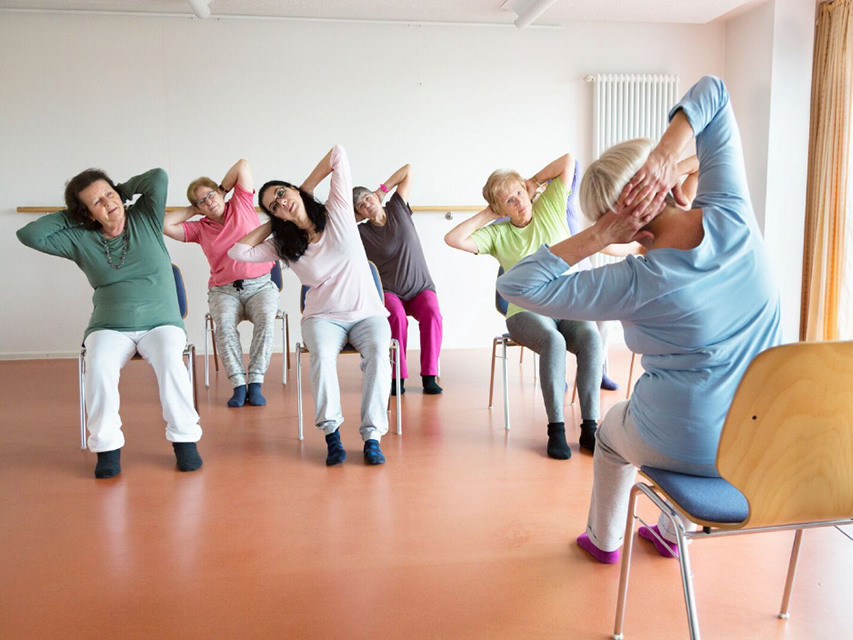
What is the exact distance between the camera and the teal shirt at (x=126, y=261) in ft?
9.68

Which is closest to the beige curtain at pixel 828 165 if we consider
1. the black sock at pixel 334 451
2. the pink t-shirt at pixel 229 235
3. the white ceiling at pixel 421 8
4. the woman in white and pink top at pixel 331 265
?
the white ceiling at pixel 421 8

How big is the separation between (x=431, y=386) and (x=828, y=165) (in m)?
3.11

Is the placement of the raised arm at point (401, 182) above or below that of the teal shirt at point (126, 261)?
above

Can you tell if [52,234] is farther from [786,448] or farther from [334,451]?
[786,448]

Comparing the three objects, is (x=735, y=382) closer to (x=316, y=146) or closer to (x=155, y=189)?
(x=155, y=189)

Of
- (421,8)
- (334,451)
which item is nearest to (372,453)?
(334,451)

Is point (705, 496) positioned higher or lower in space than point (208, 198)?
lower

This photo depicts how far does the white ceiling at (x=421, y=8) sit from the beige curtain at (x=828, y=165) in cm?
60

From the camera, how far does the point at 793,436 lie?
1.21 m

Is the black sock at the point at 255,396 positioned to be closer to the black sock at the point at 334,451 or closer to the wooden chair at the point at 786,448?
the black sock at the point at 334,451

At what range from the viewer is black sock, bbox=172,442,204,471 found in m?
2.83

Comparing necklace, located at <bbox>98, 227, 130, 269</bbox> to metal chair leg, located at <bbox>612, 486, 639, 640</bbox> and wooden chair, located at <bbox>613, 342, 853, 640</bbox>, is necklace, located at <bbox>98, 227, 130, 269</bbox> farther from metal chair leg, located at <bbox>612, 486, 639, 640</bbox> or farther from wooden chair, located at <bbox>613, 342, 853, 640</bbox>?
wooden chair, located at <bbox>613, 342, 853, 640</bbox>

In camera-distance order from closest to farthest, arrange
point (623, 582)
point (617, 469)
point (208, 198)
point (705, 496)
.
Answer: point (705, 496)
point (623, 582)
point (617, 469)
point (208, 198)

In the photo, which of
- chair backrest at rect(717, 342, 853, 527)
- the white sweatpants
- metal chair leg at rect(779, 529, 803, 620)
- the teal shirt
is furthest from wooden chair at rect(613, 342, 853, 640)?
the teal shirt
